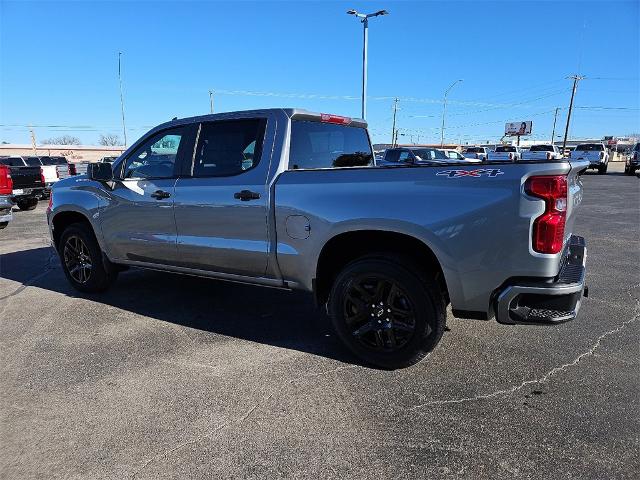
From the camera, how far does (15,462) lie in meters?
2.56

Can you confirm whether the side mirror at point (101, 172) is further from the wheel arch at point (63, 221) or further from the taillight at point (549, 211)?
the taillight at point (549, 211)

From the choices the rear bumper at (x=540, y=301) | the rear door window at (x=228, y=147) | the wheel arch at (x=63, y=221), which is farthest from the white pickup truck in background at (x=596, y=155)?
the wheel arch at (x=63, y=221)

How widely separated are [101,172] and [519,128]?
8821 cm

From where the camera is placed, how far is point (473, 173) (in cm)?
303

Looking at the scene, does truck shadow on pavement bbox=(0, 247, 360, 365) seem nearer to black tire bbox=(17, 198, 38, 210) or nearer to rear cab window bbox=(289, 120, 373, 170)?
rear cab window bbox=(289, 120, 373, 170)

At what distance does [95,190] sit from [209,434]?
345 centimetres

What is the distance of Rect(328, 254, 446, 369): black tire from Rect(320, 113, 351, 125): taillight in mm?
1610

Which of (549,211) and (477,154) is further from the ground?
(549,211)

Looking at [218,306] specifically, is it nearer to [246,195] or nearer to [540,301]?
[246,195]

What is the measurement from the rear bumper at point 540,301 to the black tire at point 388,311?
479mm

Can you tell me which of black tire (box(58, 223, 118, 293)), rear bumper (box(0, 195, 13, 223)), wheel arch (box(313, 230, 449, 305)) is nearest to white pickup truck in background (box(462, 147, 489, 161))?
rear bumper (box(0, 195, 13, 223))

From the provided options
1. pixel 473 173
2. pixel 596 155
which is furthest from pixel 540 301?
pixel 596 155

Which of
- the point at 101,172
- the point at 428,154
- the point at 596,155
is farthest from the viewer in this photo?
the point at 596,155

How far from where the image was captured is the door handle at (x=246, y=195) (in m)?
3.91
